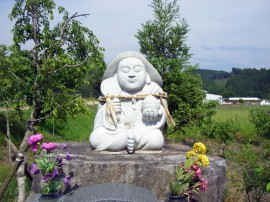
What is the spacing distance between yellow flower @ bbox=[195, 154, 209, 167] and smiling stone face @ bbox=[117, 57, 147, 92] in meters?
1.76

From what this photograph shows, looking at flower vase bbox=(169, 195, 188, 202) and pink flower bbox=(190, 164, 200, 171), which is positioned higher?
pink flower bbox=(190, 164, 200, 171)

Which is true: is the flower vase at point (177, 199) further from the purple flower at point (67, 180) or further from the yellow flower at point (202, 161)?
the purple flower at point (67, 180)

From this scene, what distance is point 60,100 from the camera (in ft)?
19.9

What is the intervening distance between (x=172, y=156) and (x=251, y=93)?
198 feet

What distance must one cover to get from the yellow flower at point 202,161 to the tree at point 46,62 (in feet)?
8.73

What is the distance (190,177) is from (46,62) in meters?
3.19

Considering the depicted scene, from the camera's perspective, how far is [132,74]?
548 centimetres

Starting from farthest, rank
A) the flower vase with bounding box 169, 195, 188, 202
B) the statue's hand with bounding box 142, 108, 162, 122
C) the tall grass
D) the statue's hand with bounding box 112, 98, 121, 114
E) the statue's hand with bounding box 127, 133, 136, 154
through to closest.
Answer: the tall grass, the statue's hand with bounding box 112, 98, 121, 114, the statue's hand with bounding box 142, 108, 162, 122, the statue's hand with bounding box 127, 133, 136, 154, the flower vase with bounding box 169, 195, 188, 202

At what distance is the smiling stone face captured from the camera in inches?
216

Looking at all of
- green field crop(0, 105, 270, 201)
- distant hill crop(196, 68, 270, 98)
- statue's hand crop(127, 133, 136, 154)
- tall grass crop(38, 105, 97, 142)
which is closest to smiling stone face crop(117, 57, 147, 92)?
statue's hand crop(127, 133, 136, 154)

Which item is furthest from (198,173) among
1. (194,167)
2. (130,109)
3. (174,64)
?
(174,64)

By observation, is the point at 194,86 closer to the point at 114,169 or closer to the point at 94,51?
the point at 94,51

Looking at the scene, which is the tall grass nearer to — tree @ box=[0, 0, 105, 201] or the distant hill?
tree @ box=[0, 0, 105, 201]

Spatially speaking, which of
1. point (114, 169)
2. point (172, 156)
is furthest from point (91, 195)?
point (172, 156)
